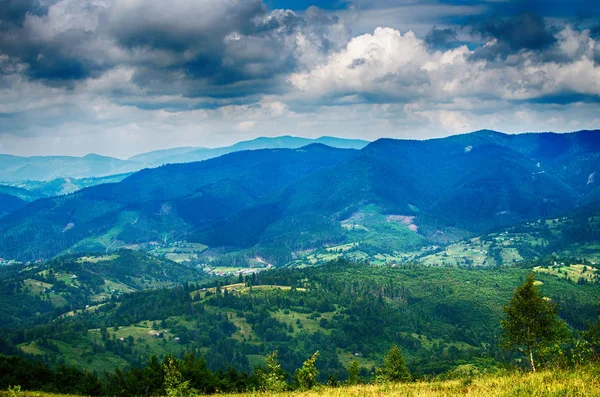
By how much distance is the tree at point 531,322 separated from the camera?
57.1 meters

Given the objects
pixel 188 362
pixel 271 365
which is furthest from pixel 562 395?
pixel 188 362

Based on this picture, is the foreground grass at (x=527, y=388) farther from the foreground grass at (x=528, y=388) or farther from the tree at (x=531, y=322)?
the tree at (x=531, y=322)

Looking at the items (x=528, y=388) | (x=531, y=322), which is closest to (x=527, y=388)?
(x=528, y=388)

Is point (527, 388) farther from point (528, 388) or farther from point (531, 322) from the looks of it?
point (531, 322)

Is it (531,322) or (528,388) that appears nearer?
(528,388)

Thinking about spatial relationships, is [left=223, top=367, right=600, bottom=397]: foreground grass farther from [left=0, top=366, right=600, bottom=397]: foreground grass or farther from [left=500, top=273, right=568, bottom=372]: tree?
[left=500, top=273, right=568, bottom=372]: tree

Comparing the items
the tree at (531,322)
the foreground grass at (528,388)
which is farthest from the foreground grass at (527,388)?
the tree at (531,322)

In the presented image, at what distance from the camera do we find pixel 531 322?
2260 inches

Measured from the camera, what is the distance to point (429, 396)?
29.6m

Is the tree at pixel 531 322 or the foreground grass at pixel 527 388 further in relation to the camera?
the tree at pixel 531 322

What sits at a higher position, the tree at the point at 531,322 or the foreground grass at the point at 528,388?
the foreground grass at the point at 528,388

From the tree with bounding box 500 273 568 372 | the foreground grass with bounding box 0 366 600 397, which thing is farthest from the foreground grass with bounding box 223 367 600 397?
the tree with bounding box 500 273 568 372

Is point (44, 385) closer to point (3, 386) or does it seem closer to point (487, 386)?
point (3, 386)

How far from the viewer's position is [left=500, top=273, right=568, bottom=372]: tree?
57.1m
